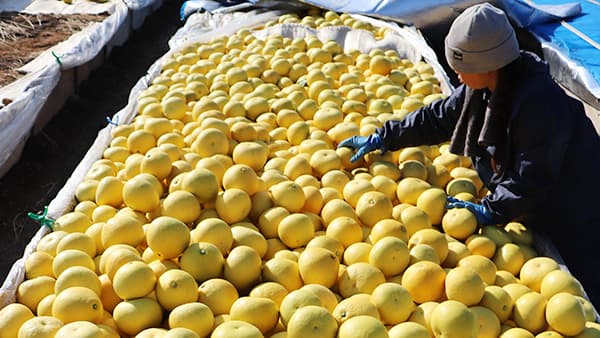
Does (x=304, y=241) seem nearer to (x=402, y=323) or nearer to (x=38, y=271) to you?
(x=402, y=323)

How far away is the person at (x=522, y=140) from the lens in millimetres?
2836

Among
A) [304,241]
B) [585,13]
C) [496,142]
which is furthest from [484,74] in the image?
[585,13]

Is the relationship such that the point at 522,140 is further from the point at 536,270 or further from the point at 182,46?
the point at 182,46

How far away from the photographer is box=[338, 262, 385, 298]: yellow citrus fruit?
2.65 metres

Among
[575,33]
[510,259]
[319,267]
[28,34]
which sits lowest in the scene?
[575,33]

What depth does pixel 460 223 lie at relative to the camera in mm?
3133

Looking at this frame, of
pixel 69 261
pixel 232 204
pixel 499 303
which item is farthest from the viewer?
pixel 232 204

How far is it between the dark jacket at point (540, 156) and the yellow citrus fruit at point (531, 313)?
1.94 ft

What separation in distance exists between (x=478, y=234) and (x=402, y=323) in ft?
3.36

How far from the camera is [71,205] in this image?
3.48 m

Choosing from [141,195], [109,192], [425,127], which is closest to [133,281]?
[141,195]

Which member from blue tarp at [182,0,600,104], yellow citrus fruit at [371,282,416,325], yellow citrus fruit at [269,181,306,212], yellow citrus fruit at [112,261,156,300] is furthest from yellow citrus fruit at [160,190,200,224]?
blue tarp at [182,0,600,104]

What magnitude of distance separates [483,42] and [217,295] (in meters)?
1.70

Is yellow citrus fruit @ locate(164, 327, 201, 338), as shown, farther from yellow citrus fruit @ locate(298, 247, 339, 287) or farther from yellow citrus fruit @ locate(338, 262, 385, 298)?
yellow citrus fruit @ locate(338, 262, 385, 298)
